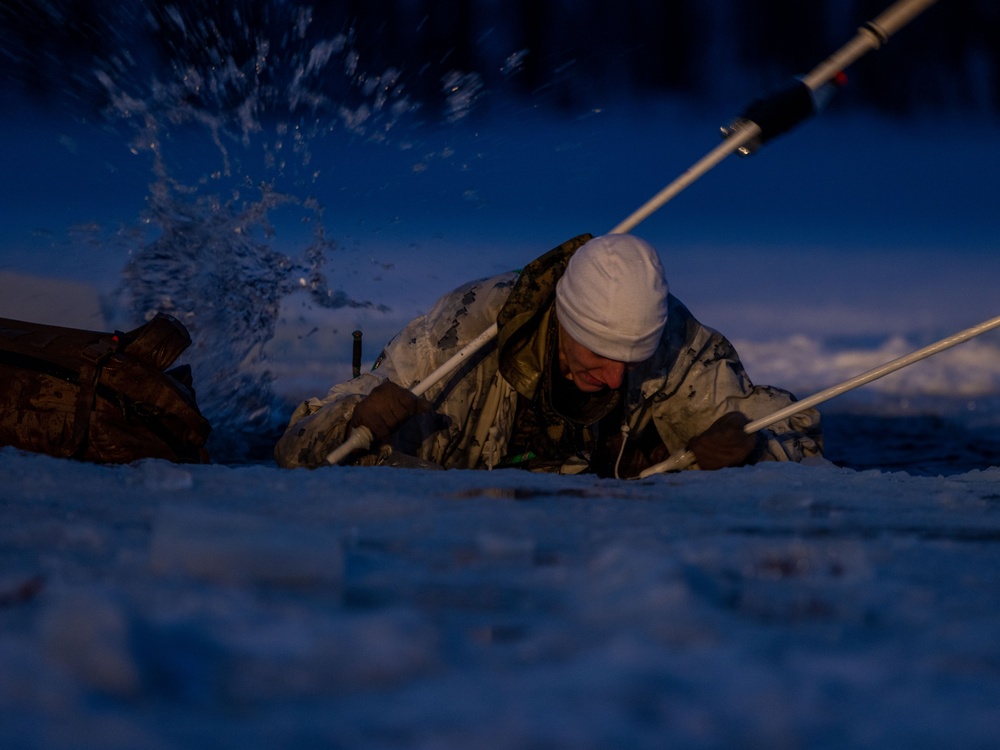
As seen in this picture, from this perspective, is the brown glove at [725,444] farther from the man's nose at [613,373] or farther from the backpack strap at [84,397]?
the backpack strap at [84,397]

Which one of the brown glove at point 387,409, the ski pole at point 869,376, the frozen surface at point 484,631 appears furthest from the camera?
the brown glove at point 387,409

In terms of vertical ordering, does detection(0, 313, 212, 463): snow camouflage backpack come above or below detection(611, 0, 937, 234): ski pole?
below

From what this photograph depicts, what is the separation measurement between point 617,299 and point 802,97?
1.33 m

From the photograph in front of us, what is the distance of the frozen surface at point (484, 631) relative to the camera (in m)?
0.92

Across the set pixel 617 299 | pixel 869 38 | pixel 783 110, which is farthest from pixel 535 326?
pixel 869 38

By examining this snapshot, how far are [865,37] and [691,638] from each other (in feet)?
12.6

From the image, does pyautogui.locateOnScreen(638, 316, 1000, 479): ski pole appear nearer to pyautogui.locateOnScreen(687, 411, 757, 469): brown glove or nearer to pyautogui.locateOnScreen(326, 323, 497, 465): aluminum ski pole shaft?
pyautogui.locateOnScreen(687, 411, 757, 469): brown glove

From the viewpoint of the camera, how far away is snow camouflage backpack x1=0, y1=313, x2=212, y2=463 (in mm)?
4906

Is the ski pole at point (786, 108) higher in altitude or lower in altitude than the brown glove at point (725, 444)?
higher

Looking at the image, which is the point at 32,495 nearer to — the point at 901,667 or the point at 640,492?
the point at 640,492

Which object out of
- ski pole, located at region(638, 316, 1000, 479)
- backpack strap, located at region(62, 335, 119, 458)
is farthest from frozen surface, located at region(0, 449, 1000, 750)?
backpack strap, located at region(62, 335, 119, 458)

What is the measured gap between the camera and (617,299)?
13.5ft

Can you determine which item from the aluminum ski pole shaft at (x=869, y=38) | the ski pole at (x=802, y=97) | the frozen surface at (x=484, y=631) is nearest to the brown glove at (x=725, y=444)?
the ski pole at (x=802, y=97)

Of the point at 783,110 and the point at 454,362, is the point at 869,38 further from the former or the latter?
the point at 454,362
